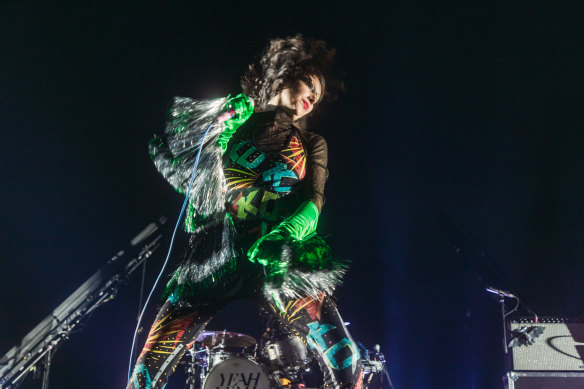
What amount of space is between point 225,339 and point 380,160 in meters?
2.23

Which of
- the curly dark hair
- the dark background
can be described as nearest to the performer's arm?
the curly dark hair

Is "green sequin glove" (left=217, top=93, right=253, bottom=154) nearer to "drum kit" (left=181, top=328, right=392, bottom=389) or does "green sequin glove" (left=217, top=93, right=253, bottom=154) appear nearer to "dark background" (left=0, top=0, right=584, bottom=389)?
"drum kit" (left=181, top=328, right=392, bottom=389)

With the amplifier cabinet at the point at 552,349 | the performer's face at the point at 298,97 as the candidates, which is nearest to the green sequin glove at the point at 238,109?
the performer's face at the point at 298,97

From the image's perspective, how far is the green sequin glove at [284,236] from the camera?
4.81ft

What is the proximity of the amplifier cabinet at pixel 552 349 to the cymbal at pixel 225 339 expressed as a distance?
2180 millimetres

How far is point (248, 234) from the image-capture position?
1773mm

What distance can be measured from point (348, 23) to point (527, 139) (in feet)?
6.58

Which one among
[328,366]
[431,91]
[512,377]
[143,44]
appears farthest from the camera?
[431,91]

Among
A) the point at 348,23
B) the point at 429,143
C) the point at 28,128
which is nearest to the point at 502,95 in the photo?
the point at 429,143

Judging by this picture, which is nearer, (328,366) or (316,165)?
(328,366)

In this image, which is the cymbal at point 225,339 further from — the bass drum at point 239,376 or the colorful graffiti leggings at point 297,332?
the colorful graffiti leggings at point 297,332

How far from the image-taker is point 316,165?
1.92 metres

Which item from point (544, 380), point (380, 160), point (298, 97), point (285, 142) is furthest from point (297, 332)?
point (380, 160)

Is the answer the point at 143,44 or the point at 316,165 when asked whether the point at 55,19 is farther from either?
the point at 316,165
